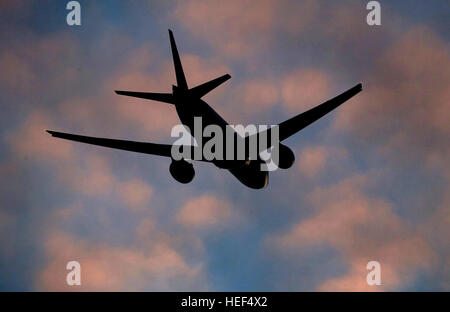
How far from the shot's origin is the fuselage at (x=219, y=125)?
31.1 metres

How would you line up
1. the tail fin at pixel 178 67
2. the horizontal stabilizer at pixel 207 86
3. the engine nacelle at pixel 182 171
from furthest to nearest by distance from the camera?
the engine nacelle at pixel 182 171, the tail fin at pixel 178 67, the horizontal stabilizer at pixel 207 86

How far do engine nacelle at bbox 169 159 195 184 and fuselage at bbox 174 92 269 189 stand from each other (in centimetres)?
206

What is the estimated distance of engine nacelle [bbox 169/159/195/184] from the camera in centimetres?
3212

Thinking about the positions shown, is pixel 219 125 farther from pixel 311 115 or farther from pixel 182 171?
pixel 311 115

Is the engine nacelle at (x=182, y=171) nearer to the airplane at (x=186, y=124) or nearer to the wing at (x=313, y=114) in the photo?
the airplane at (x=186, y=124)

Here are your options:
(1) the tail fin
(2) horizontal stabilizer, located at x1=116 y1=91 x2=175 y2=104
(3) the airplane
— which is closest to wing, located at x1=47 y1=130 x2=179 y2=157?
(3) the airplane

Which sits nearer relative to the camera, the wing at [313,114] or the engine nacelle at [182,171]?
the wing at [313,114]

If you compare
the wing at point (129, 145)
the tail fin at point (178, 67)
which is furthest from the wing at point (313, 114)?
the wing at point (129, 145)

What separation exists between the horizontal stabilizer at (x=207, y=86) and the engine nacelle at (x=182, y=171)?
15.9 feet

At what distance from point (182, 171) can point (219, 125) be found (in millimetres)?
4222
